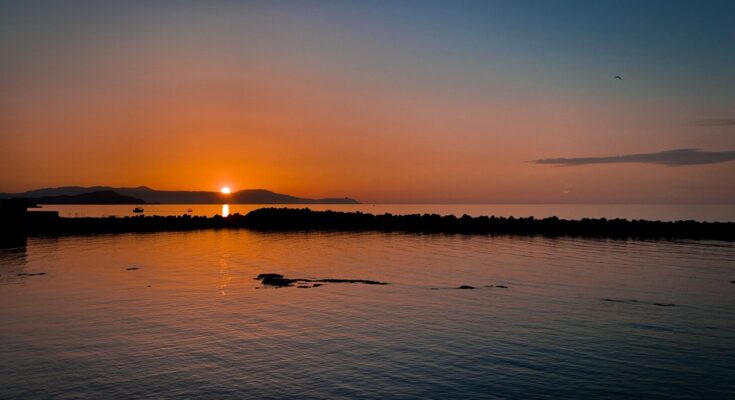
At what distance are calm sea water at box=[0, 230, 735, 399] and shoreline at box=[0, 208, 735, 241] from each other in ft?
125

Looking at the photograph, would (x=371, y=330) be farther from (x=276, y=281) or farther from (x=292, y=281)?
(x=276, y=281)

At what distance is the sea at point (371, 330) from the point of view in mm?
16766

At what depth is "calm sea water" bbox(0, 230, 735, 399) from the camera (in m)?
16.8

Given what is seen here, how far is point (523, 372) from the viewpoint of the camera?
1791 cm

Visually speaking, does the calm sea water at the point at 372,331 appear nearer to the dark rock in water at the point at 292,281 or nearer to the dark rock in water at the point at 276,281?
the dark rock in water at the point at 276,281

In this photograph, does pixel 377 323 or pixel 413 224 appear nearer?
pixel 377 323

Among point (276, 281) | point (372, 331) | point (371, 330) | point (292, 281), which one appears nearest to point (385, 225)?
point (292, 281)

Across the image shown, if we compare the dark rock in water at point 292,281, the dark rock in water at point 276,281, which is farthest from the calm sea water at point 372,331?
the dark rock in water at point 292,281

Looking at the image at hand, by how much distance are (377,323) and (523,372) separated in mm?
8550

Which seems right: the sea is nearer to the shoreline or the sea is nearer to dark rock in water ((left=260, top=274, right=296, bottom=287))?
dark rock in water ((left=260, top=274, right=296, bottom=287))

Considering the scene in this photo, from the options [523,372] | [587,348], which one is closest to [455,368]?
[523,372]

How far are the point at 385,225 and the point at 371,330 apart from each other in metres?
81.5

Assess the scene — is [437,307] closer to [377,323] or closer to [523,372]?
[377,323]

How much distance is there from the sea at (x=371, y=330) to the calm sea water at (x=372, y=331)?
0.09m
